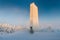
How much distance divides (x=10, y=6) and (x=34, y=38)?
68cm

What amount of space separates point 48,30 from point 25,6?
551 millimetres

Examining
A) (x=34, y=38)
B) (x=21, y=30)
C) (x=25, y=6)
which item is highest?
(x=25, y=6)

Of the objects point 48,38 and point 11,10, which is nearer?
point 48,38

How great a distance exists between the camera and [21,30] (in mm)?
2090

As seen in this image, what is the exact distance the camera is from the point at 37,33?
2033mm

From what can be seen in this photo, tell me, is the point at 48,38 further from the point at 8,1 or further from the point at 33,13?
the point at 8,1

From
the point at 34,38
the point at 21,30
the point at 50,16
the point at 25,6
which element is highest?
the point at 25,6

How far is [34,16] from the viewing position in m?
2.02

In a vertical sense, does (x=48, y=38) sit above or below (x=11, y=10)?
below

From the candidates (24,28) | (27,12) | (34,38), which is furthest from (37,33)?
(27,12)

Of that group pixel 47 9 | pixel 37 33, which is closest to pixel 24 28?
pixel 37 33

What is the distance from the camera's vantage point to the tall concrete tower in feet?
6.65

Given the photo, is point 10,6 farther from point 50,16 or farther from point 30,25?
point 50,16

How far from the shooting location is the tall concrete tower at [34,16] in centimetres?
203
